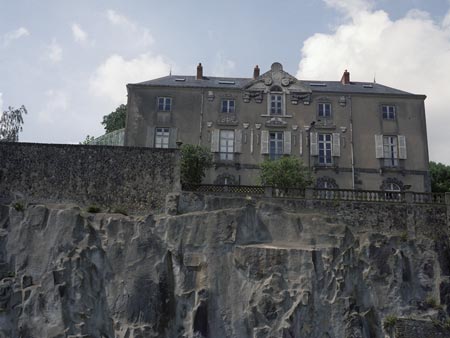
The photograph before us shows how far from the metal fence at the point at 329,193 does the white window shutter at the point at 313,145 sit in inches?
218

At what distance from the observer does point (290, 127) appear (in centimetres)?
3641

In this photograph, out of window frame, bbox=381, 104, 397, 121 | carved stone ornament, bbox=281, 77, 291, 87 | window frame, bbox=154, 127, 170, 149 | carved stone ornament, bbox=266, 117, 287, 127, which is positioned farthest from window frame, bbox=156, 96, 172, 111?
window frame, bbox=381, 104, 397, 121

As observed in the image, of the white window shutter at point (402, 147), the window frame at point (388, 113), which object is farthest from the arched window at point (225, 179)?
the window frame at point (388, 113)

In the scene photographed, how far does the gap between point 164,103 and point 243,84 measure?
5.81 m

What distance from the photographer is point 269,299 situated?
84.9 feet

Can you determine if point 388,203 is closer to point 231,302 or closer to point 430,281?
point 430,281

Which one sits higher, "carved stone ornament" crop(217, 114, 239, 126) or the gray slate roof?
the gray slate roof

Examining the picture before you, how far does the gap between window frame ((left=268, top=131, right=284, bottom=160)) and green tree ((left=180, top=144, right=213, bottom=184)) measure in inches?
206

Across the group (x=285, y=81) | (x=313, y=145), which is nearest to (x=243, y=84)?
(x=285, y=81)

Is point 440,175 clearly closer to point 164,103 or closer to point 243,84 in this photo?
point 243,84

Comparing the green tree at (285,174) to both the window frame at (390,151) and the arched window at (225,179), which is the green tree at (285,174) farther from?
the window frame at (390,151)

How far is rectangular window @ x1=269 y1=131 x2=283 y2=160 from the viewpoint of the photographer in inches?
1409

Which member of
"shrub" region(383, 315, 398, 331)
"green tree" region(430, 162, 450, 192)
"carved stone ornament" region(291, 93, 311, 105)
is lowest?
"shrub" region(383, 315, 398, 331)

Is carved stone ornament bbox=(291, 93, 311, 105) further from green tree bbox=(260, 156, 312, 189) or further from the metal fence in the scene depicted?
the metal fence
